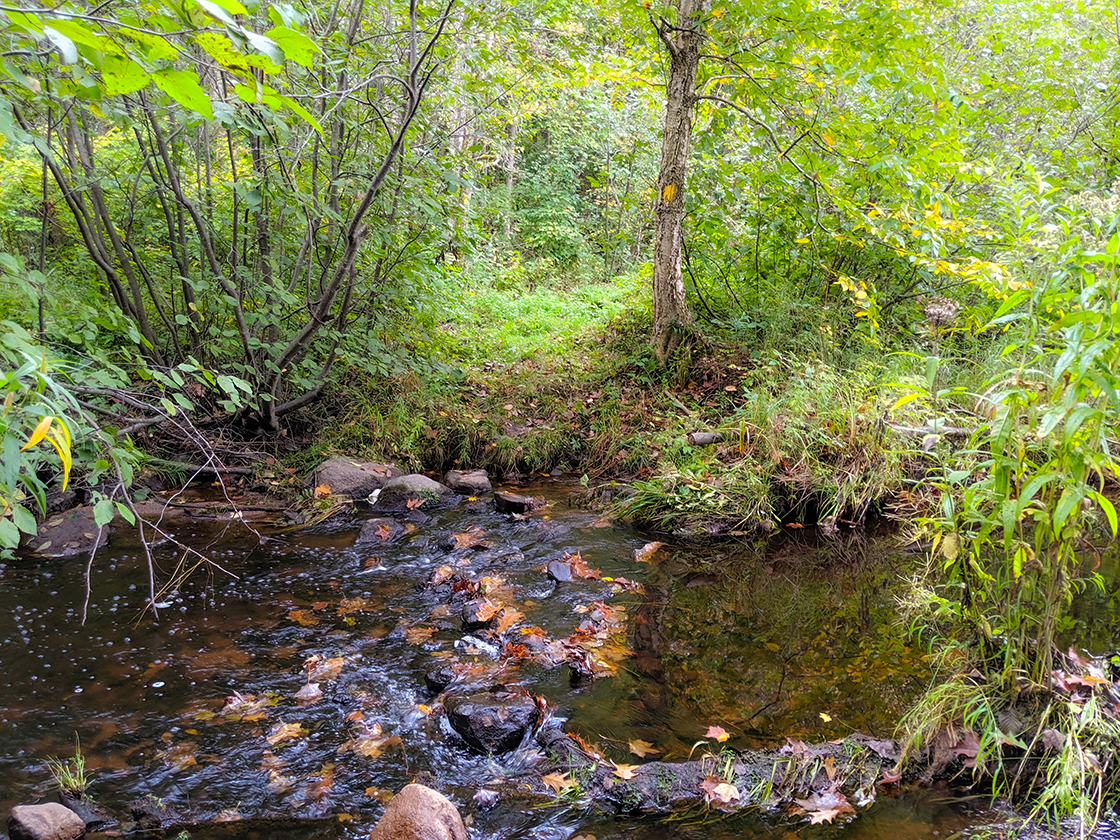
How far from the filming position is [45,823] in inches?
91.4

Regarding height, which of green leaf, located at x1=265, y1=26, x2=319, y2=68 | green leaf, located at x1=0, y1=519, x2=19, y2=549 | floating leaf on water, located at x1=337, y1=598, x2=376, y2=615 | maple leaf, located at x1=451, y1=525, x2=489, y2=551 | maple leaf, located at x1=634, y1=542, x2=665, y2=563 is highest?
green leaf, located at x1=265, y1=26, x2=319, y2=68

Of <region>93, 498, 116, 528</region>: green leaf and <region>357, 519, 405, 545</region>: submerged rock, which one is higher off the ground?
<region>93, 498, 116, 528</region>: green leaf

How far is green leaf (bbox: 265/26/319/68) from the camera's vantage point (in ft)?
4.01

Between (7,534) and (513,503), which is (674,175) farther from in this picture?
(7,534)

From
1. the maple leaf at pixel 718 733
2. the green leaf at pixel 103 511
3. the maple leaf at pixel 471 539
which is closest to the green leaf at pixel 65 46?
the green leaf at pixel 103 511

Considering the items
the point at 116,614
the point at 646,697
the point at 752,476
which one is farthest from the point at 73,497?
the point at 752,476

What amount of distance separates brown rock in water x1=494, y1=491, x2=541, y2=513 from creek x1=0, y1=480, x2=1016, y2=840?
1.96 feet

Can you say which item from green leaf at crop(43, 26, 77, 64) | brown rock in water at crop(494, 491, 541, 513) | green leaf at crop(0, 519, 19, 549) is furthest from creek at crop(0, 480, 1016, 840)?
green leaf at crop(43, 26, 77, 64)

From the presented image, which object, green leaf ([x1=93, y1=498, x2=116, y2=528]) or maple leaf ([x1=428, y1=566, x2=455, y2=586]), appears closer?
green leaf ([x1=93, y1=498, x2=116, y2=528])

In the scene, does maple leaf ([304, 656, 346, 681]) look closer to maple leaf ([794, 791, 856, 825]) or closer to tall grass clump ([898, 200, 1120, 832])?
maple leaf ([794, 791, 856, 825])

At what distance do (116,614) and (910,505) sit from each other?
6326 millimetres

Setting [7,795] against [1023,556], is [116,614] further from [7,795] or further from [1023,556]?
[1023,556]

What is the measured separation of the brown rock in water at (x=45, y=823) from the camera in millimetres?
2277

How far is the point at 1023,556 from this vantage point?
2479 millimetres
